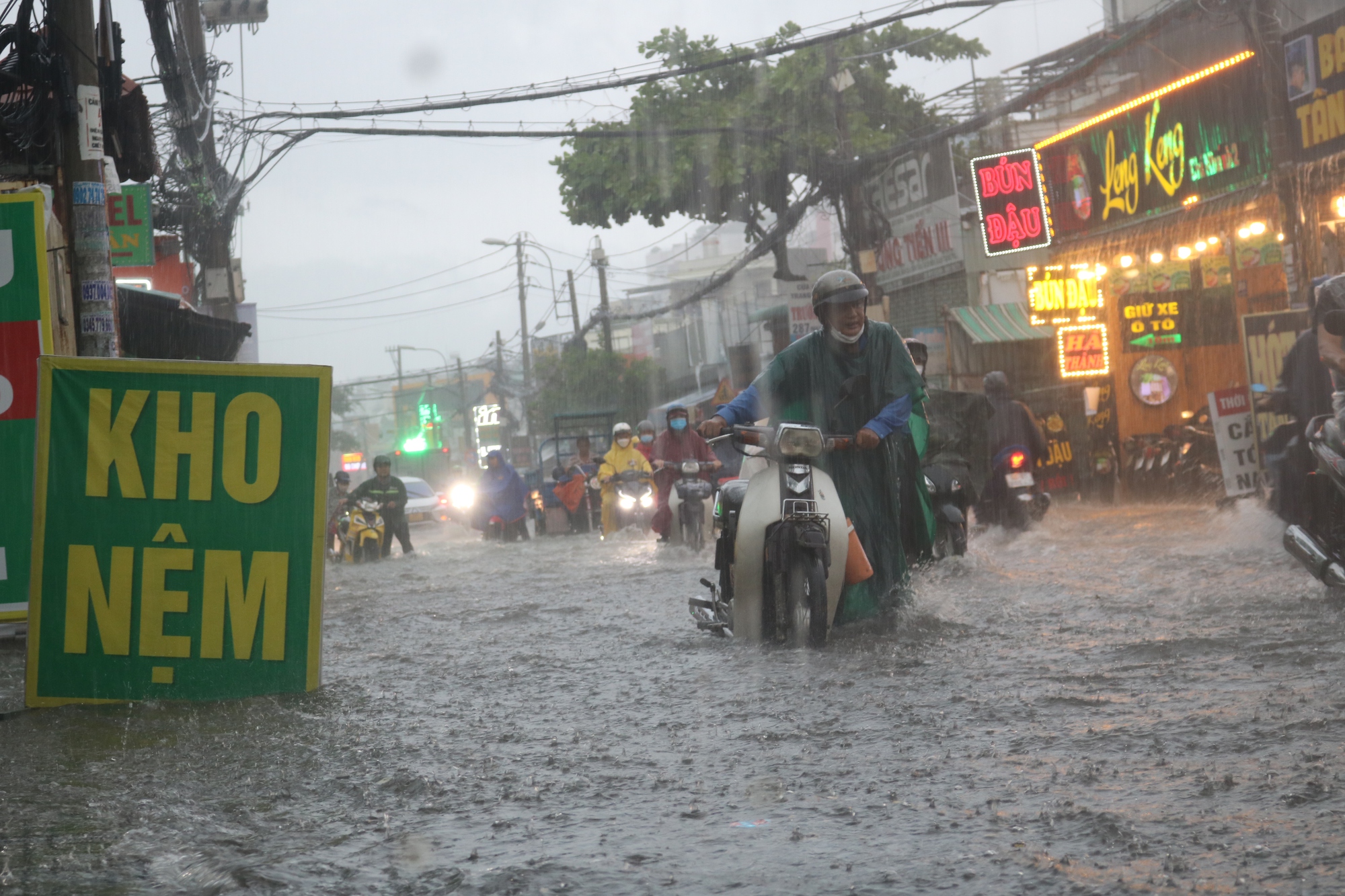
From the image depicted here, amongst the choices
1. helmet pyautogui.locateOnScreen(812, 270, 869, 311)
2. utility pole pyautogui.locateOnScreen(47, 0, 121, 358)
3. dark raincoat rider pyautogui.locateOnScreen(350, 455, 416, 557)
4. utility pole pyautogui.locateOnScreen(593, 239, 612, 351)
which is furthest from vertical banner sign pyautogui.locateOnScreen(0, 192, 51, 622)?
utility pole pyautogui.locateOnScreen(593, 239, 612, 351)

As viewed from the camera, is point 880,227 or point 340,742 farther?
point 880,227

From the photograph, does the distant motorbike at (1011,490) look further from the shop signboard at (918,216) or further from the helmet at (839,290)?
the shop signboard at (918,216)

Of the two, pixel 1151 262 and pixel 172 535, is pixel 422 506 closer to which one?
pixel 1151 262

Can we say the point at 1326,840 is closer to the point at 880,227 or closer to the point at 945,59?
the point at 880,227

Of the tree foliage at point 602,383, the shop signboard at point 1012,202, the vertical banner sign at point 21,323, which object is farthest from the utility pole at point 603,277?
the vertical banner sign at point 21,323

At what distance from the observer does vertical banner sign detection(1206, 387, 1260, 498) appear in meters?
12.4

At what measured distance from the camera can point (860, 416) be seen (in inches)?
267

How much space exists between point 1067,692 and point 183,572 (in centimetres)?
332

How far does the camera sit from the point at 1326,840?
295cm

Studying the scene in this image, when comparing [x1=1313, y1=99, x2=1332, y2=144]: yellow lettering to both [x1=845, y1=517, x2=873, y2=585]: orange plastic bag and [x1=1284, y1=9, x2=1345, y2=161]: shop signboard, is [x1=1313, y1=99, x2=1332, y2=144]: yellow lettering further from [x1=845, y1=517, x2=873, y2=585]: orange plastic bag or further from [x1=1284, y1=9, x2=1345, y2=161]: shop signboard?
[x1=845, y1=517, x2=873, y2=585]: orange plastic bag

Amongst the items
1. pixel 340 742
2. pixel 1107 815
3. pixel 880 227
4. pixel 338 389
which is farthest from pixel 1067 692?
pixel 338 389

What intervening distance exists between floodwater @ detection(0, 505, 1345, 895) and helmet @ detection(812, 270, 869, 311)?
1530 millimetres

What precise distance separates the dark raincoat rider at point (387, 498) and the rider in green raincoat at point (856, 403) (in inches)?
479

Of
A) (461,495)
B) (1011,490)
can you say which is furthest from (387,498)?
(461,495)
